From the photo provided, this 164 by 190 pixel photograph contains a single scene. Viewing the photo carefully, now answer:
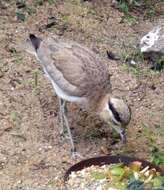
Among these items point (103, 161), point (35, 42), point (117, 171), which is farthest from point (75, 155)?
point (35, 42)

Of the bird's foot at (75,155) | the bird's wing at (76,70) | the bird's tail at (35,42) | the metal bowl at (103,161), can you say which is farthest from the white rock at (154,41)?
the metal bowl at (103,161)

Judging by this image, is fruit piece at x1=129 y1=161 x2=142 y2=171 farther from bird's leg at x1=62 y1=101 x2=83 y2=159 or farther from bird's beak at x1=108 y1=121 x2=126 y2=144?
bird's leg at x1=62 y1=101 x2=83 y2=159

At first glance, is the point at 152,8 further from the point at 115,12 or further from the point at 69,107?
the point at 69,107

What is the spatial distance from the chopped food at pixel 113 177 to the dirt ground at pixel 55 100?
24cm

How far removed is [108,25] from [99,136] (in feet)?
7.62

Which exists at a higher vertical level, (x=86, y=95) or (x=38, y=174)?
(x=86, y=95)

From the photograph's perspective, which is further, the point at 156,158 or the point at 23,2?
the point at 23,2

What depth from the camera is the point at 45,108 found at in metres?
7.67

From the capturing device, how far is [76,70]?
7.11 m

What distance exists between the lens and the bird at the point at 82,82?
277 inches

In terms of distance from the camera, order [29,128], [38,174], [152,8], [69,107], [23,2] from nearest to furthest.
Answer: [38,174] < [29,128] < [69,107] < [23,2] < [152,8]

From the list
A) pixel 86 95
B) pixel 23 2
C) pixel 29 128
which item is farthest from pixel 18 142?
pixel 23 2

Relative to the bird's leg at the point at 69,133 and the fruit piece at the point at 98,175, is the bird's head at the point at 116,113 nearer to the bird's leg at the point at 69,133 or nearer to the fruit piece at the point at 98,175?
the bird's leg at the point at 69,133

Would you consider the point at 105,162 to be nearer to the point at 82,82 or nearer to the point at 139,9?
the point at 82,82
